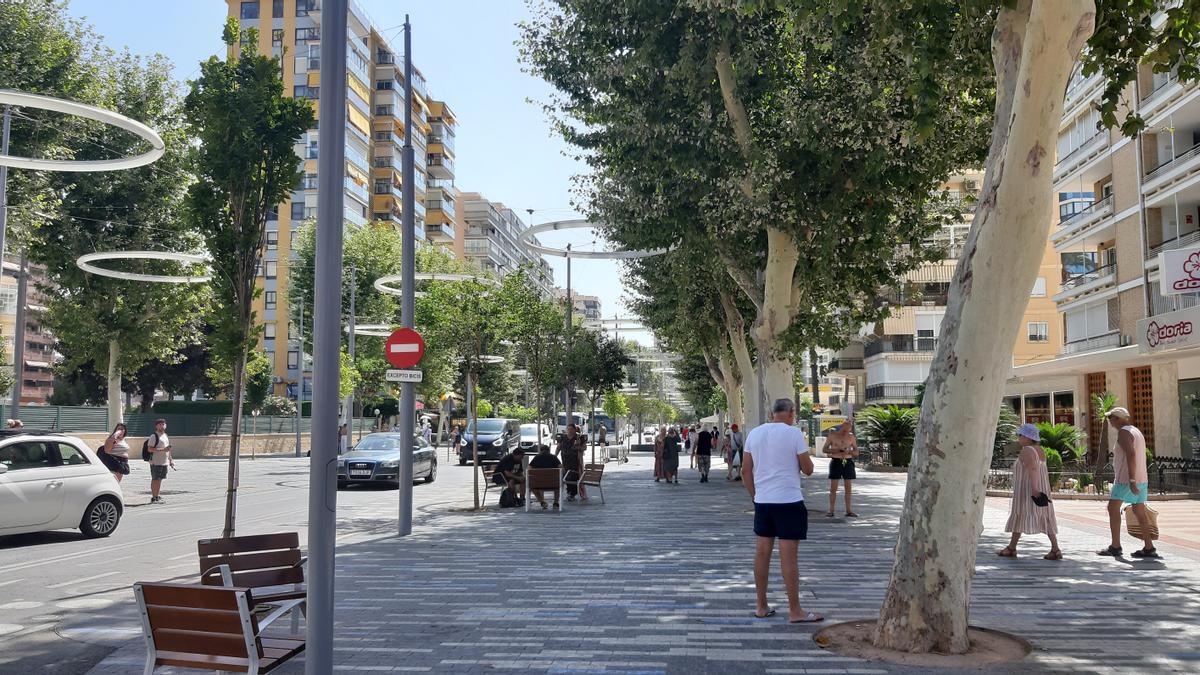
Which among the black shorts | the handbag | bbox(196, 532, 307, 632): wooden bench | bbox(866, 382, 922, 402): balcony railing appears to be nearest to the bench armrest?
bbox(196, 532, 307, 632): wooden bench

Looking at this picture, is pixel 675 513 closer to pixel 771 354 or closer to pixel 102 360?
pixel 771 354

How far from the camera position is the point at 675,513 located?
17797mm

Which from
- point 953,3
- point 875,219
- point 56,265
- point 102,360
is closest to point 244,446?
point 102,360

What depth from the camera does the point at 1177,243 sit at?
2950 cm

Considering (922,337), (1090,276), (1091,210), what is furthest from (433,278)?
(922,337)

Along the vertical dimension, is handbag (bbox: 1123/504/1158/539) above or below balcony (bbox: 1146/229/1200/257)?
below

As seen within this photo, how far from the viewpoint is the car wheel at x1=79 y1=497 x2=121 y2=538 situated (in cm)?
1417

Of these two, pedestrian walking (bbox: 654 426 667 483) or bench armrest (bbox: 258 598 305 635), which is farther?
pedestrian walking (bbox: 654 426 667 483)

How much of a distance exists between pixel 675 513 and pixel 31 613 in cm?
1143

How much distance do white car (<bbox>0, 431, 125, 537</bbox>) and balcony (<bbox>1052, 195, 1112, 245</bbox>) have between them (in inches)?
1318

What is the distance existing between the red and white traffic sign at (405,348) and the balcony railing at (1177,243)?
77.8ft

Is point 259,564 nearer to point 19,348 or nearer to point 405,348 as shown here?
point 405,348

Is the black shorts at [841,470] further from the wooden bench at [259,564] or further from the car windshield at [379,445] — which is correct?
the car windshield at [379,445]

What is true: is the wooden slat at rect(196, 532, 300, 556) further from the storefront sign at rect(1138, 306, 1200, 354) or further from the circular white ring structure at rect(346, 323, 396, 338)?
the circular white ring structure at rect(346, 323, 396, 338)
